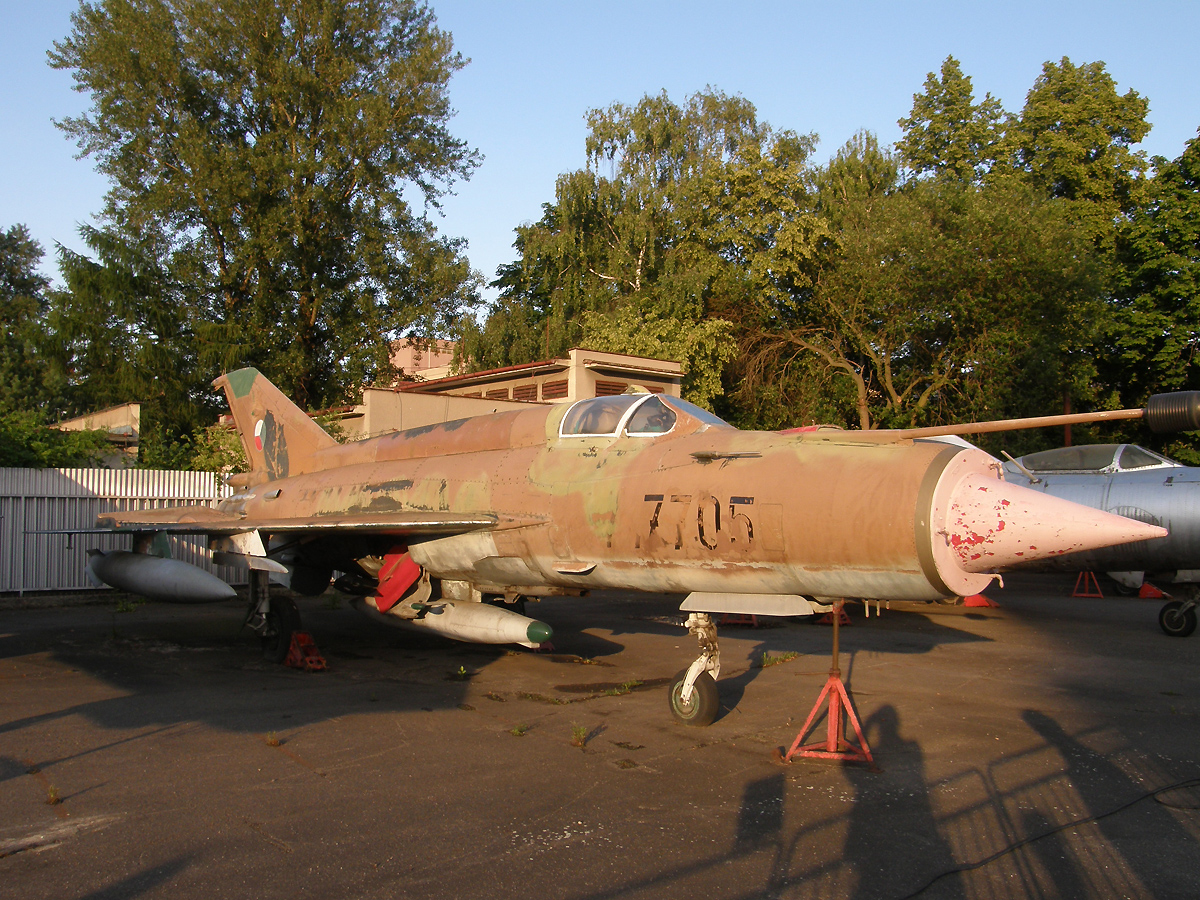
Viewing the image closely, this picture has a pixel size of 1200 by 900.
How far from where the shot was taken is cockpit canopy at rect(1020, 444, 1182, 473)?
1328 cm

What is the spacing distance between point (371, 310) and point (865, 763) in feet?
89.8

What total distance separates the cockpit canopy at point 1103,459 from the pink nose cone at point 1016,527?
9.37 metres

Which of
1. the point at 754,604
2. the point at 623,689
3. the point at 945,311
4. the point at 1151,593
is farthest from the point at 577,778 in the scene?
the point at 945,311

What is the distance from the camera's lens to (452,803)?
543 cm

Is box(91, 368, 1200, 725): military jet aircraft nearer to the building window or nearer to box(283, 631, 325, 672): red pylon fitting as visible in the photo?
box(283, 631, 325, 672): red pylon fitting

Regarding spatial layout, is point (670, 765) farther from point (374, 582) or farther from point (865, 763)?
point (374, 582)

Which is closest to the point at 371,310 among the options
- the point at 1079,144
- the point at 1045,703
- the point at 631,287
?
the point at 631,287

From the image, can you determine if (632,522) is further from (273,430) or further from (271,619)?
(273,430)

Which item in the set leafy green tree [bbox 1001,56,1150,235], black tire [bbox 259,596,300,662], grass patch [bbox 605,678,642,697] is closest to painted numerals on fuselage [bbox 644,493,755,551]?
grass patch [bbox 605,678,642,697]

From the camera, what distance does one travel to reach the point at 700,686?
7.47m

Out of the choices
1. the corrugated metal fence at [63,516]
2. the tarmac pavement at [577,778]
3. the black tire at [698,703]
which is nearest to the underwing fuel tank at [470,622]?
the tarmac pavement at [577,778]

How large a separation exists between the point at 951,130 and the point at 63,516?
38065mm

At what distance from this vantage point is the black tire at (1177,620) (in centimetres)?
1259

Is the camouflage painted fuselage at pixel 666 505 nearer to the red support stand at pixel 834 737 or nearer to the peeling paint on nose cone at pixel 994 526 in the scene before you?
the peeling paint on nose cone at pixel 994 526
